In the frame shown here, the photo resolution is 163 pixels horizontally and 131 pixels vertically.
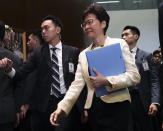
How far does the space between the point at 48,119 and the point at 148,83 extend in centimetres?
135

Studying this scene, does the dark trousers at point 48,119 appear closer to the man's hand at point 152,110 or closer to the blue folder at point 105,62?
the man's hand at point 152,110

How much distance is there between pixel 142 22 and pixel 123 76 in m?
8.52

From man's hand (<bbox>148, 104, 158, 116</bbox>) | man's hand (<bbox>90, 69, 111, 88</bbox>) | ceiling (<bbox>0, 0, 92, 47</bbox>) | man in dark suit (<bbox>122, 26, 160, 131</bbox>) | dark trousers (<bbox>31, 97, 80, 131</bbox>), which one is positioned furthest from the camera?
ceiling (<bbox>0, 0, 92, 47</bbox>)

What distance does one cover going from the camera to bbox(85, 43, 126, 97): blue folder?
6.51 ft

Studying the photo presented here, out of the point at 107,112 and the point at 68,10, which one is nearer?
the point at 107,112

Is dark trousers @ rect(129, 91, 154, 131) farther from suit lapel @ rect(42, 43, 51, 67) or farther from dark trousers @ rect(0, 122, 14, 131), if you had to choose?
dark trousers @ rect(0, 122, 14, 131)

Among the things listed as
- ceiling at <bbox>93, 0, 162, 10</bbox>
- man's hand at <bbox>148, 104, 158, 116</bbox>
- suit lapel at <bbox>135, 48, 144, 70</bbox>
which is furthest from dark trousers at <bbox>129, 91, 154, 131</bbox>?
ceiling at <bbox>93, 0, 162, 10</bbox>

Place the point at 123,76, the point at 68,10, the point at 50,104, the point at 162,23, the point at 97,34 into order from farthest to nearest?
the point at 68,10, the point at 50,104, the point at 97,34, the point at 123,76, the point at 162,23

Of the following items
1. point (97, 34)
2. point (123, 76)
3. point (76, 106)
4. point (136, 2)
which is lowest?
point (76, 106)

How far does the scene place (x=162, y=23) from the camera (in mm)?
1264

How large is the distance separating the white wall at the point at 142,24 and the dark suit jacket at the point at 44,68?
23.2 feet

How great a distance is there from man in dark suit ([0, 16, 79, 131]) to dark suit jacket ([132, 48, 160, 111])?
3.02ft

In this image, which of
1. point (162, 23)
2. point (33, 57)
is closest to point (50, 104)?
point (33, 57)

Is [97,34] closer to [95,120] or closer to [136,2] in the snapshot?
[95,120]
